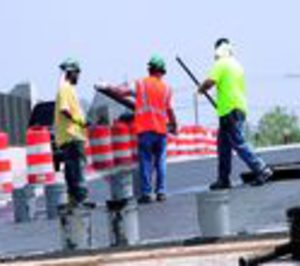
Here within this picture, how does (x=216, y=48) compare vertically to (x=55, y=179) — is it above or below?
above

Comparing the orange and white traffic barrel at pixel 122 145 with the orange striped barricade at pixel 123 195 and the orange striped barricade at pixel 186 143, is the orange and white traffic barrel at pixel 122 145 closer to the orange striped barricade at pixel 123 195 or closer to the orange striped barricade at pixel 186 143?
the orange striped barricade at pixel 123 195

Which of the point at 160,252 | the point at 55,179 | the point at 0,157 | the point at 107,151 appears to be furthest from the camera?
the point at 107,151

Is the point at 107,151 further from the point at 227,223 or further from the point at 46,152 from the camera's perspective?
the point at 227,223

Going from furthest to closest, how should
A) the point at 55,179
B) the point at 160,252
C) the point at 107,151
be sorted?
the point at 107,151, the point at 55,179, the point at 160,252

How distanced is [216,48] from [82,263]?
681 cm

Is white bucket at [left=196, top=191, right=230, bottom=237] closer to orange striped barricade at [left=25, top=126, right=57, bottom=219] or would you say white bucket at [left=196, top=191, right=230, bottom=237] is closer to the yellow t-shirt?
the yellow t-shirt

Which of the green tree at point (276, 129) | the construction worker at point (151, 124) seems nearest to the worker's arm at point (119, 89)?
the construction worker at point (151, 124)

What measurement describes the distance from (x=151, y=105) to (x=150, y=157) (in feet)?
2.21

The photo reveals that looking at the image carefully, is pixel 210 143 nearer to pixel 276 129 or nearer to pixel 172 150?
pixel 172 150

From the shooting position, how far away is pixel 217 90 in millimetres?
17859

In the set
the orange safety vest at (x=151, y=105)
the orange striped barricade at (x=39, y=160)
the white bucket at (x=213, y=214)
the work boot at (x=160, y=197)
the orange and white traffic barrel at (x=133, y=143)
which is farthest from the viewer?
the orange and white traffic barrel at (x=133, y=143)

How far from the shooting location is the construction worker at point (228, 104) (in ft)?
58.2

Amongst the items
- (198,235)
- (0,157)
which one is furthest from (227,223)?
(0,157)

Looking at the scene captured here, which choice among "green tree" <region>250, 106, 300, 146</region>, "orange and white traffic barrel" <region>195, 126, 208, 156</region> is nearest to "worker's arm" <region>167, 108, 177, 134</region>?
"orange and white traffic barrel" <region>195, 126, 208, 156</region>
